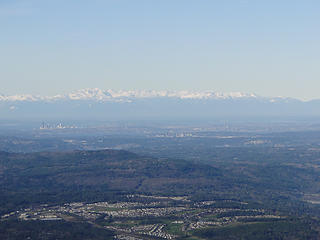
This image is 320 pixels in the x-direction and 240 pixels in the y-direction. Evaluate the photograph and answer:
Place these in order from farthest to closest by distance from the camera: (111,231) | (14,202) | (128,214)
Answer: (14,202), (128,214), (111,231)

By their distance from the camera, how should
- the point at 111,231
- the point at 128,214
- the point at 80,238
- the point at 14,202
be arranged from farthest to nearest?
the point at 14,202, the point at 128,214, the point at 111,231, the point at 80,238

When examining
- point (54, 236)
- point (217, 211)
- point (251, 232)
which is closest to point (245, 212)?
point (217, 211)

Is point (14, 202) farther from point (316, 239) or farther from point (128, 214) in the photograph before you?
point (316, 239)

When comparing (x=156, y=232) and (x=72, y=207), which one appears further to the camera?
(x=72, y=207)

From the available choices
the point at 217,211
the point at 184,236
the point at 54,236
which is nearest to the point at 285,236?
the point at 184,236

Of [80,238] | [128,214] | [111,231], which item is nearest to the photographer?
[80,238]

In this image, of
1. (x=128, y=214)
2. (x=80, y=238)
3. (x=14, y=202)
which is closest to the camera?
(x=80, y=238)

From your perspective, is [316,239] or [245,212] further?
[245,212]

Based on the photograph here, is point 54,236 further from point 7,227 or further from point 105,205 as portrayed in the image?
point 105,205

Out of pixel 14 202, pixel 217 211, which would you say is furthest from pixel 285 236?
pixel 14 202
